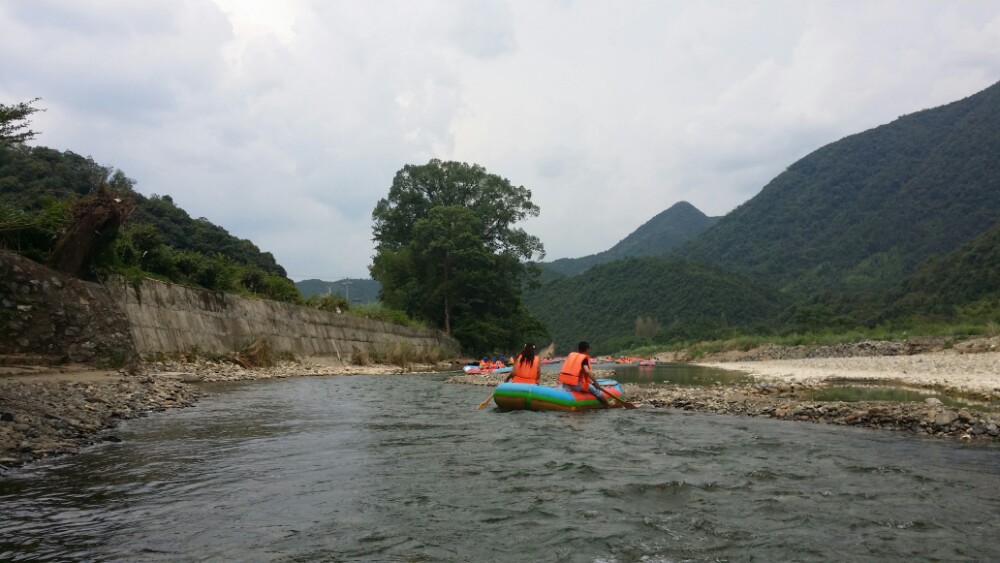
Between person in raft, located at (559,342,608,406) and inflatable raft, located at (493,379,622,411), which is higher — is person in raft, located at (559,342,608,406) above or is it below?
above

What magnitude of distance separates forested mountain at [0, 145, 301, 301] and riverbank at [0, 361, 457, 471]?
373cm

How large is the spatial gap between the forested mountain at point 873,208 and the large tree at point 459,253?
1604 inches

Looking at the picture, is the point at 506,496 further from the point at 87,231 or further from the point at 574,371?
the point at 87,231

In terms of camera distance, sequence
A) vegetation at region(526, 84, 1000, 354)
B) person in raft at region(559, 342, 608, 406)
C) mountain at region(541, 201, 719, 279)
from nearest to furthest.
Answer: person in raft at region(559, 342, 608, 406), vegetation at region(526, 84, 1000, 354), mountain at region(541, 201, 719, 279)

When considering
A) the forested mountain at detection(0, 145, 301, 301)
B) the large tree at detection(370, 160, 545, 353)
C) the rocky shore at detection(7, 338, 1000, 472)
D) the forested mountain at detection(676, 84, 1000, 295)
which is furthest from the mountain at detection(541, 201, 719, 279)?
the rocky shore at detection(7, 338, 1000, 472)

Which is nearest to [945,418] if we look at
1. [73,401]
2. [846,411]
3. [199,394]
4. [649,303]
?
[846,411]

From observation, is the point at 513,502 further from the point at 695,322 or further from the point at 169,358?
the point at 695,322

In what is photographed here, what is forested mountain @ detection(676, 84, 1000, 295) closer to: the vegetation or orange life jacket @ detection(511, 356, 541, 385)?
the vegetation

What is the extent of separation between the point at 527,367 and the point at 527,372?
0.11m

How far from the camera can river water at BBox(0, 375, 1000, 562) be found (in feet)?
14.5

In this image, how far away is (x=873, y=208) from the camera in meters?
101

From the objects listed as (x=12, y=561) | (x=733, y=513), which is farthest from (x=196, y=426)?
(x=733, y=513)

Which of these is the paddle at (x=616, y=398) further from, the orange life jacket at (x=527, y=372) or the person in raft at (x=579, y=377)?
the orange life jacket at (x=527, y=372)

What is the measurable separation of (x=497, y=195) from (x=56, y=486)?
154ft
